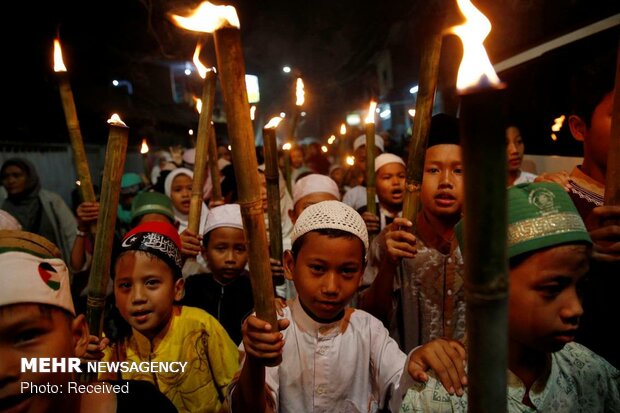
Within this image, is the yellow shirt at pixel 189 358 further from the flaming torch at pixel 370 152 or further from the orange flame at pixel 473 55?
the orange flame at pixel 473 55

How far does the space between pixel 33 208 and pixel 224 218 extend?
12.9 feet

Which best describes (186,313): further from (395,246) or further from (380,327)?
(395,246)

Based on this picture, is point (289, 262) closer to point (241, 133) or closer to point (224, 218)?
point (224, 218)

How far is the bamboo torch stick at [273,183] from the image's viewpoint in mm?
1879

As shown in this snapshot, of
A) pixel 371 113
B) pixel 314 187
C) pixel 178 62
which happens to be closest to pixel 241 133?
pixel 371 113

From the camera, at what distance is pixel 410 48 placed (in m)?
29.4

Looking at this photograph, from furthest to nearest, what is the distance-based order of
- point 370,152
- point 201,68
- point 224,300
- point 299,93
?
point 299,93, point 224,300, point 370,152, point 201,68

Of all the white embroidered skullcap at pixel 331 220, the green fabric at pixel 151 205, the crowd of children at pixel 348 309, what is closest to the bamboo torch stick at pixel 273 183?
the crowd of children at pixel 348 309

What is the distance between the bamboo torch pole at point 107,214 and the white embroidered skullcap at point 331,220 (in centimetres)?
107

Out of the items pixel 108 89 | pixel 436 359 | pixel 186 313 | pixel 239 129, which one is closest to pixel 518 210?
pixel 436 359

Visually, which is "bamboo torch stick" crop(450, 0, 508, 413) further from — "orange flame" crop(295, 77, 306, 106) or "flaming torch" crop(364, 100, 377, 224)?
"orange flame" crop(295, 77, 306, 106)

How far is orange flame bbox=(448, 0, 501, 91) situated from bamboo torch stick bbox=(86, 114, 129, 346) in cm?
128

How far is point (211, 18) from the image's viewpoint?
92cm

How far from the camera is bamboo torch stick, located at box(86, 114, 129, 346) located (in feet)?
5.02
